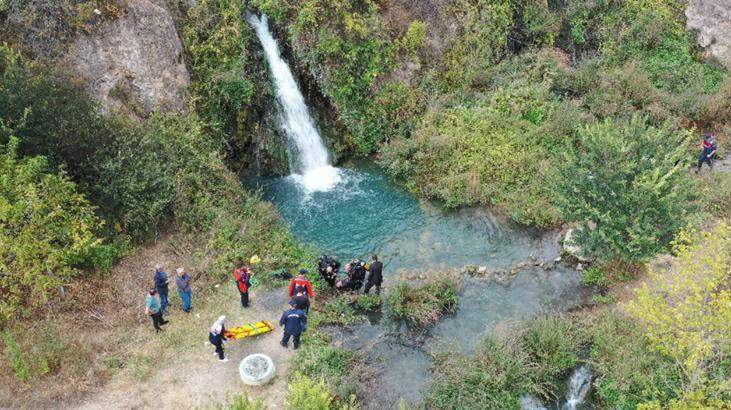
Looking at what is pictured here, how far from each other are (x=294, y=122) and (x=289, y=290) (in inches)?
333

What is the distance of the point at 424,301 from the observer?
44.6ft

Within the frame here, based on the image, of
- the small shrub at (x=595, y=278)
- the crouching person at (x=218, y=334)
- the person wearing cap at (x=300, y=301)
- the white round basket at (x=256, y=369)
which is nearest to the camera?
the white round basket at (x=256, y=369)

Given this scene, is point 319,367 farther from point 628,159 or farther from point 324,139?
point 324,139

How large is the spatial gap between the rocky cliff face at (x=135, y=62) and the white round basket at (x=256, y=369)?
885cm

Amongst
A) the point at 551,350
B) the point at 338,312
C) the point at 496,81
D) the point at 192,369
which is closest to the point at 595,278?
the point at 551,350

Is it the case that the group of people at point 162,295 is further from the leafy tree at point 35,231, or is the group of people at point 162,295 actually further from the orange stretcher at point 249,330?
the leafy tree at point 35,231

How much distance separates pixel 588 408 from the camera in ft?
37.7

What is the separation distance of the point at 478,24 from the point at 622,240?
11568 mm

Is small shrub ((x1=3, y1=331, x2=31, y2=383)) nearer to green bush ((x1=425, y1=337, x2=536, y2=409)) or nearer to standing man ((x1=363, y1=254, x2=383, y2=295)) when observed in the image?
standing man ((x1=363, y1=254, x2=383, y2=295))

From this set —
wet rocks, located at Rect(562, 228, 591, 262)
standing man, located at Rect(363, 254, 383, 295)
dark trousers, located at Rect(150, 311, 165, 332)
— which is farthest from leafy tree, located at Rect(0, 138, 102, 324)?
wet rocks, located at Rect(562, 228, 591, 262)

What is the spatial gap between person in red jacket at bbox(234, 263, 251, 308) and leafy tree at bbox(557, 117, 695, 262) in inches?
314

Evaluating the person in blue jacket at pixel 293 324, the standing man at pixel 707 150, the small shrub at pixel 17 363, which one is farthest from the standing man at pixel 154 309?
the standing man at pixel 707 150

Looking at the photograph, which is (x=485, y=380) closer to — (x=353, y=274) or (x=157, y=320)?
(x=353, y=274)

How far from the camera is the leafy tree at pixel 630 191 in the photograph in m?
12.6
